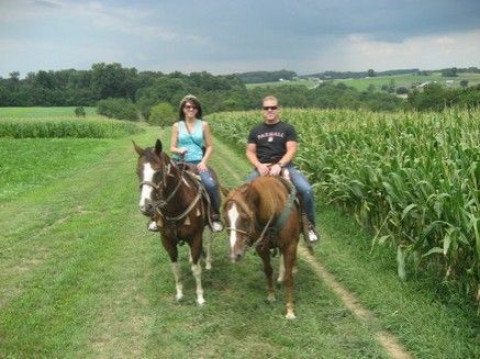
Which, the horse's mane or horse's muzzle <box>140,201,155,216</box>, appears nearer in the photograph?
horse's muzzle <box>140,201,155,216</box>

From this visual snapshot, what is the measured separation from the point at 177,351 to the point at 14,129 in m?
40.3

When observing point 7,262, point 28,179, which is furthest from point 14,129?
point 7,262

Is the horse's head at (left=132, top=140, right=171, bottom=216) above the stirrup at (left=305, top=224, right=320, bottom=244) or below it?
above

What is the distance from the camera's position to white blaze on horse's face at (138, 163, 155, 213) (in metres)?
5.45

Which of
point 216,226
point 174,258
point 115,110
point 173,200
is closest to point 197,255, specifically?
point 174,258

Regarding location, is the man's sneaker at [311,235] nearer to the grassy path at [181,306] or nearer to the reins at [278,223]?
the grassy path at [181,306]

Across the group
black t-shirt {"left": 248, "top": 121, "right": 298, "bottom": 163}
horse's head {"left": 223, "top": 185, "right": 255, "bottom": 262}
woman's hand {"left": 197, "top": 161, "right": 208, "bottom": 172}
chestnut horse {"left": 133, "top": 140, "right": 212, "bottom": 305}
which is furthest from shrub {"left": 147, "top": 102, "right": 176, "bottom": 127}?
horse's head {"left": 223, "top": 185, "right": 255, "bottom": 262}

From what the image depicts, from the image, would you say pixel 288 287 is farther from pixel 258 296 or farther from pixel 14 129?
pixel 14 129

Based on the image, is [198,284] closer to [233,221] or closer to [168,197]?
[168,197]

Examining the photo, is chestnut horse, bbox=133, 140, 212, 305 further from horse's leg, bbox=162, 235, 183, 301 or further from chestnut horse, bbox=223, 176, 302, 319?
chestnut horse, bbox=223, 176, 302, 319

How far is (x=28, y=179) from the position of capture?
18.6m

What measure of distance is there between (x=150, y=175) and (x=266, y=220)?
1529mm

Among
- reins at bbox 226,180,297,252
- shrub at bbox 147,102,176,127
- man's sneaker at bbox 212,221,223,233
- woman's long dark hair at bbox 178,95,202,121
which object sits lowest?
shrub at bbox 147,102,176,127

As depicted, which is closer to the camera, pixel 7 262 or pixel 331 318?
pixel 331 318
